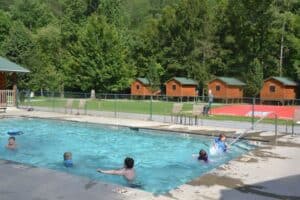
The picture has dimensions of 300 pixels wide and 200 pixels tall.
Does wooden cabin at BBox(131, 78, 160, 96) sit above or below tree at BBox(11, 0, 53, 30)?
below

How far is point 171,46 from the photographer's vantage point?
63250mm

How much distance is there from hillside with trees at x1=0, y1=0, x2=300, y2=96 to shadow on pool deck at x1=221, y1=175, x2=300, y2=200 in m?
41.5

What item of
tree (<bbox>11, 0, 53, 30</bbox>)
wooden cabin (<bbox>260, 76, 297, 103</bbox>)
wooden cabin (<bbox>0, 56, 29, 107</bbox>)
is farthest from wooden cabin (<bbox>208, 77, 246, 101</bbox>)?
tree (<bbox>11, 0, 53, 30</bbox>)

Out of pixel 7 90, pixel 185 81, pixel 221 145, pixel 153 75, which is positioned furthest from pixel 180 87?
pixel 221 145

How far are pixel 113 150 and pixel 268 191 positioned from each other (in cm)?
955

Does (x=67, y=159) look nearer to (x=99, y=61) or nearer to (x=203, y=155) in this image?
(x=203, y=155)

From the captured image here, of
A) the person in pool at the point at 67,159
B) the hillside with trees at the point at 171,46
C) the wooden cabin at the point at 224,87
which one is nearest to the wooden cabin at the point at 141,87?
the hillside with trees at the point at 171,46

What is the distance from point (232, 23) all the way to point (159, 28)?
1158 centimetres

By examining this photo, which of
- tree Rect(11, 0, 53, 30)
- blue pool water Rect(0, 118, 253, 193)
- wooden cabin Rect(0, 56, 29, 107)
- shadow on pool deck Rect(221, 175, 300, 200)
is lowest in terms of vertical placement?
blue pool water Rect(0, 118, 253, 193)

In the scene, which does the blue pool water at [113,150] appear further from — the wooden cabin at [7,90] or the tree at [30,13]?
the tree at [30,13]

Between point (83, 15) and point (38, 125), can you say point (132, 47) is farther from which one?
point (38, 125)

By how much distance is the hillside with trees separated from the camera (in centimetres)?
5484

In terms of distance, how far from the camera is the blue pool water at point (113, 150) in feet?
40.2

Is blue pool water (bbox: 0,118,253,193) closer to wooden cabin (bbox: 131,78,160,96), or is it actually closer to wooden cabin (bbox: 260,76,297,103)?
wooden cabin (bbox: 260,76,297,103)
